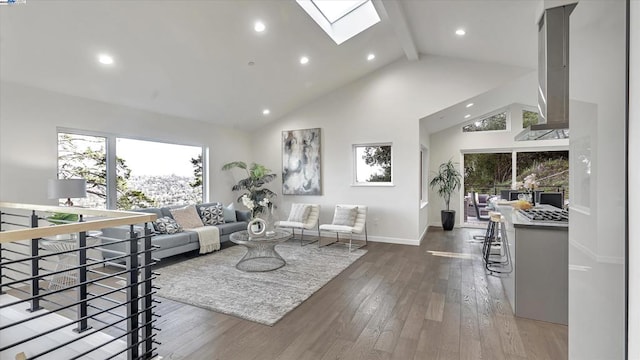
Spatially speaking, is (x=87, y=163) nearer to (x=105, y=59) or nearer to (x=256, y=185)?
(x=105, y=59)

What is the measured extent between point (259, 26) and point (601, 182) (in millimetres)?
4180

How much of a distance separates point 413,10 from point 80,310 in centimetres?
500

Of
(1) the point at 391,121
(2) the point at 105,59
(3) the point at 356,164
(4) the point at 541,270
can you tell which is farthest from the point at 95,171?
(4) the point at 541,270

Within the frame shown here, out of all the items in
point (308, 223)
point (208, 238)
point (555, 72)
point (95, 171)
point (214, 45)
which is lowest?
point (208, 238)

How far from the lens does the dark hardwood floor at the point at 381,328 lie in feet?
7.63

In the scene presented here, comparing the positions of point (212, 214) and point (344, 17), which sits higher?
point (344, 17)

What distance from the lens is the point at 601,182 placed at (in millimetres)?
1024

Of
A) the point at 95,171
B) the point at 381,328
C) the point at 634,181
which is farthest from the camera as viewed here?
the point at 95,171

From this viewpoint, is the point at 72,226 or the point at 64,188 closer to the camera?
the point at 72,226

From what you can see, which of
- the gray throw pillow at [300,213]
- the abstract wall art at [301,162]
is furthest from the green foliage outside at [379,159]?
the gray throw pillow at [300,213]

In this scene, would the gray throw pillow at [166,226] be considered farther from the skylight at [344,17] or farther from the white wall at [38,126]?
the skylight at [344,17]

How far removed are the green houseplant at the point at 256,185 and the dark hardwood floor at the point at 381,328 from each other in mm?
3714

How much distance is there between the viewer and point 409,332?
2.61m

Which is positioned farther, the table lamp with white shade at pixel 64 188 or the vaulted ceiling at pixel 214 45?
the table lamp with white shade at pixel 64 188
